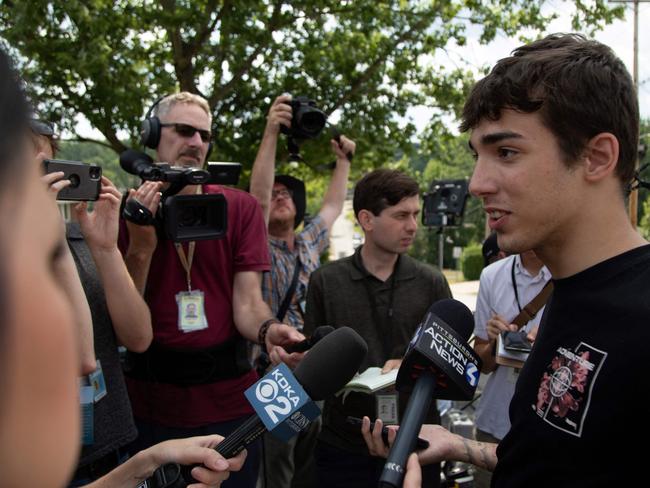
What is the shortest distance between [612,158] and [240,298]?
187 cm

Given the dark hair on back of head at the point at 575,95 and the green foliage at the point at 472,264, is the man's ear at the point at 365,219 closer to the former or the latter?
the dark hair on back of head at the point at 575,95

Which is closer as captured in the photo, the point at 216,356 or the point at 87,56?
the point at 216,356

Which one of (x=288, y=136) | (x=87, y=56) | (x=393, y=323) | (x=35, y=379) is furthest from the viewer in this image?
(x=87, y=56)

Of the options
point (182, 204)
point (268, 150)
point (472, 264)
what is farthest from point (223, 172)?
point (472, 264)

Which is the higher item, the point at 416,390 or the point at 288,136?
the point at 288,136

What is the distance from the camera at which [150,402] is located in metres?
2.86

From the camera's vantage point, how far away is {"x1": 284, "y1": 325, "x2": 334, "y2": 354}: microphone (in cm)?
214

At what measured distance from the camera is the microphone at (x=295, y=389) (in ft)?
5.11

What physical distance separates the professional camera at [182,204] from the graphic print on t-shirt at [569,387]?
1.72m

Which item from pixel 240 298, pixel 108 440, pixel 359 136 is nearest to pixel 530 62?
pixel 240 298

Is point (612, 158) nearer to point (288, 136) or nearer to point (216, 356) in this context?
point (216, 356)

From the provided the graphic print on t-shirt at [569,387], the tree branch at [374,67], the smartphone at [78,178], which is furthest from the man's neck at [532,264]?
the tree branch at [374,67]

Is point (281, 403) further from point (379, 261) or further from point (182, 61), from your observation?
point (182, 61)

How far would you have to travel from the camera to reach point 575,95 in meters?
1.55
